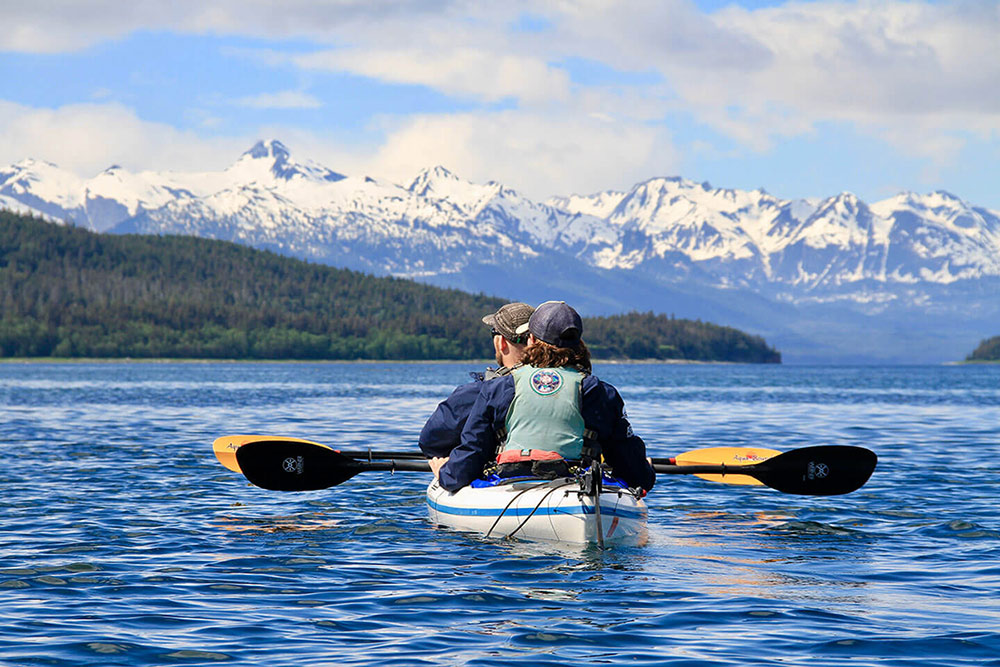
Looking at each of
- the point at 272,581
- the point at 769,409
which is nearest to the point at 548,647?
the point at 272,581

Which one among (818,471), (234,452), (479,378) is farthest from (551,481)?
(234,452)

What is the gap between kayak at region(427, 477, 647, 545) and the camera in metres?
15.6

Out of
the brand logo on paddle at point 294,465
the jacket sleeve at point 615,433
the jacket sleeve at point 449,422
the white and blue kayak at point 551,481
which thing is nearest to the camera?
the white and blue kayak at point 551,481

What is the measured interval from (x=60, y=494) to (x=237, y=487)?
370cm

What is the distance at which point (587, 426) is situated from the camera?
16078mm

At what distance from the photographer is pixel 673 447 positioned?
3875cm

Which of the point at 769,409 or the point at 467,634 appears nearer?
the point at 467,634

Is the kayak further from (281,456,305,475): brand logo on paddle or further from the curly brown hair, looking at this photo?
(281,456,305,475): brand logo on paddle

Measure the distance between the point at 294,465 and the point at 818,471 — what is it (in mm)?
9075

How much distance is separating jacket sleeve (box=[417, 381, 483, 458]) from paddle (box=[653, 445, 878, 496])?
18.2 feet

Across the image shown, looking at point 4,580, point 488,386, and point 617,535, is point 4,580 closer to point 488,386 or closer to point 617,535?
point 488,386

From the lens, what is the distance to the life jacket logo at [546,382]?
1566 cm

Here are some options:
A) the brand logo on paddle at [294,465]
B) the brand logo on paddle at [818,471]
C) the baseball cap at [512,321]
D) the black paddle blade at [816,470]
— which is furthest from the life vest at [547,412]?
the brand logo on paddle at [818,471]

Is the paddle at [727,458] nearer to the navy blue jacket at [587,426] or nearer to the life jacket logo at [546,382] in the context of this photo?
the navy blue jacket at [587,426]
